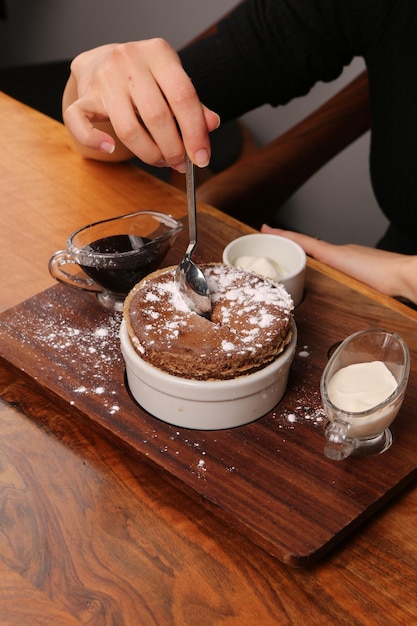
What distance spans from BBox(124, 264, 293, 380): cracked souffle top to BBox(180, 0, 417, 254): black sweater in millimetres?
700

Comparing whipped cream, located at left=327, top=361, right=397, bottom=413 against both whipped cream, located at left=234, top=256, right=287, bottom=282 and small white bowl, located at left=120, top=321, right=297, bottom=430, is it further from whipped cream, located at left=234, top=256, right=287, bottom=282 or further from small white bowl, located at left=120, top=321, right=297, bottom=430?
whipped cream, located at left=234, top=256, right=287, bottom=282

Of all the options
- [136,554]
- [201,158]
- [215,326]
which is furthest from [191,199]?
[136,554]

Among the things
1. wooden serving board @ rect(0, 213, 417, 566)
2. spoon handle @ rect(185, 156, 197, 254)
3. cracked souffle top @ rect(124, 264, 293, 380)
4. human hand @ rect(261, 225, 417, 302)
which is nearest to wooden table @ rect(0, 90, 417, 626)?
wooden serving board @ rect(0, 213, 417, 566)

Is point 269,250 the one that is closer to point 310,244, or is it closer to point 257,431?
point 310,244

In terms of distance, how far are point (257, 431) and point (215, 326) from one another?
13cm

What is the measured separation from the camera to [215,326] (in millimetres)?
866

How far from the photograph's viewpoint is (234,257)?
1.14m

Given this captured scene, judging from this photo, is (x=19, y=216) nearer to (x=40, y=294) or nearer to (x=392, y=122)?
(x=40, y=294)

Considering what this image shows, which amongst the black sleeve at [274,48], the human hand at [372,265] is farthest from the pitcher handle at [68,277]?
the black sleeve at [274,48]

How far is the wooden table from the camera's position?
71cm

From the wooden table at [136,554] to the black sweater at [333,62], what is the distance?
87cm

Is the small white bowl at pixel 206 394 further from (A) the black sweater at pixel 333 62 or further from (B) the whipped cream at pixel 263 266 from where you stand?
(A) the black sweater at pixel 333 62

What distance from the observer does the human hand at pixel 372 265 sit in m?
1.26

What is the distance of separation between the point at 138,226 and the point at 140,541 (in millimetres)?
509
